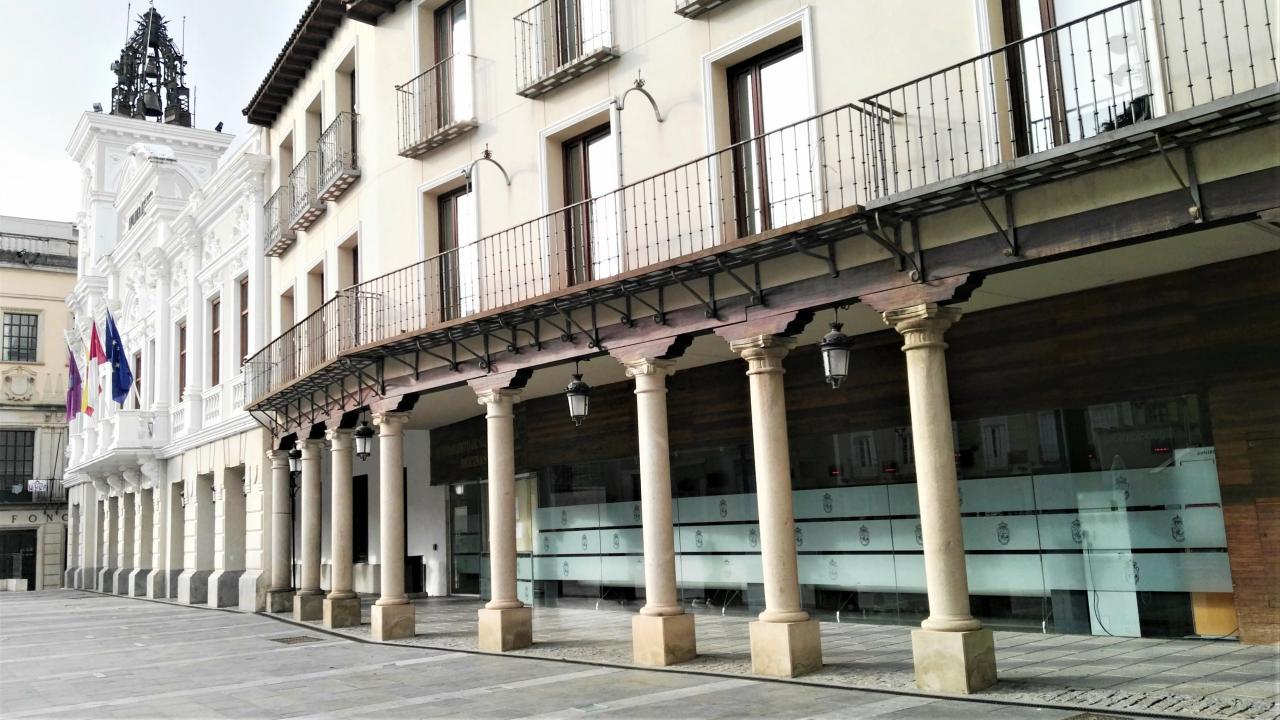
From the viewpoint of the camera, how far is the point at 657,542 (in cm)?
1198

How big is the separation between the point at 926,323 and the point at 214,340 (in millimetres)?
22364

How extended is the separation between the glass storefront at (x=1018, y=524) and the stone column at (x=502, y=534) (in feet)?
11.5

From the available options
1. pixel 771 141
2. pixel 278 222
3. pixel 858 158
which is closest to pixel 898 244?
pixel 858 158

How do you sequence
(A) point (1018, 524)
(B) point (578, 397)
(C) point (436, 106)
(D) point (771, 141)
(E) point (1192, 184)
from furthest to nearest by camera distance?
(C) point (436, 106) → (B) point (578, 397) → (A) point (1018, 524) → (D) point (771, 141) → (E) point (1192, 184)

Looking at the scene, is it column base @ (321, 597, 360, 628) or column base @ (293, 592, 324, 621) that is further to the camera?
column base @ (293, 592, 324, 621)

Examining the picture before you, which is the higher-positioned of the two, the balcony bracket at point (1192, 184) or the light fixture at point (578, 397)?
the balcony bracket at point (1192, 184)

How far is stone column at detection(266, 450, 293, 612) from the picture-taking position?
69.7 ft

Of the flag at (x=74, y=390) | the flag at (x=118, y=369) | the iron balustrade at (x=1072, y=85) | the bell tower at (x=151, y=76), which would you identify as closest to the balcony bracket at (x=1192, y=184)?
the iron balustrade at (x=1072, y=85)

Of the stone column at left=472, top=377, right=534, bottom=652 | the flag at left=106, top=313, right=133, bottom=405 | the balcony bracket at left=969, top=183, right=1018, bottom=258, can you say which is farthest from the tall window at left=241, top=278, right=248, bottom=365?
the balcony bracket at left=969, top=183, right=1018, bottom=258

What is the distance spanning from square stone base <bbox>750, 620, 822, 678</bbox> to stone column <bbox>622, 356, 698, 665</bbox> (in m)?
1.24

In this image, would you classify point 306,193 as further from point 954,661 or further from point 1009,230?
point 954,661

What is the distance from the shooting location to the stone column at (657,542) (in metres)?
11.6

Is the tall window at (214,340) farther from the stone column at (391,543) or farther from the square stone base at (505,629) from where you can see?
the square stone base at (505,629)

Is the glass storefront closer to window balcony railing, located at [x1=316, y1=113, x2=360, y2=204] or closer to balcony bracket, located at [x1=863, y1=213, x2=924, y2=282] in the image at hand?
balcony bracket, located at [x1=863, y1=213, x2=924, y2=282]
